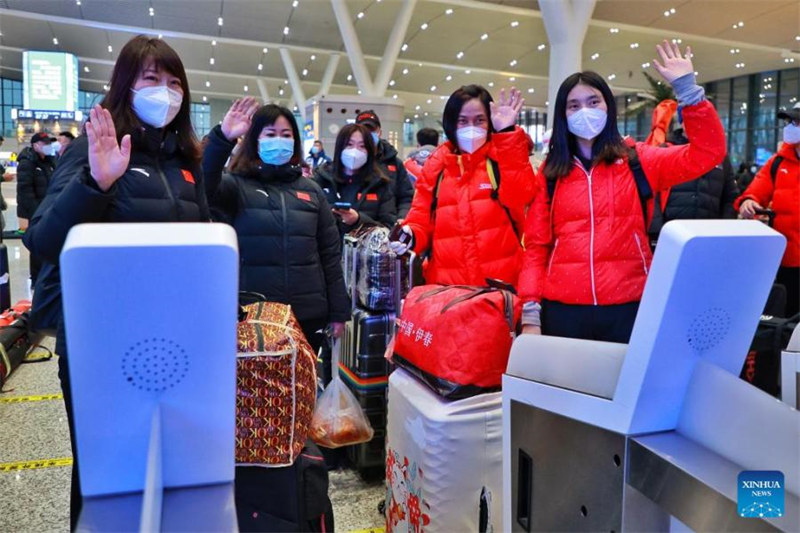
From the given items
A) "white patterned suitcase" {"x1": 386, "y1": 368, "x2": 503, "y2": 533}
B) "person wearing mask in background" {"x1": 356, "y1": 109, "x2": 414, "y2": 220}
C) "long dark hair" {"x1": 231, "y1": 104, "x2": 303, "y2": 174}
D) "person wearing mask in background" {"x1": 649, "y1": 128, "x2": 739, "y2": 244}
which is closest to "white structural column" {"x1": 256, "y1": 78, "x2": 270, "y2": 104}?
"person wearing mask in background" {"x1": 356, "y1": 109, "x2": 414, "y2": 220}

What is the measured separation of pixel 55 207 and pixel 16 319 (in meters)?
4.11

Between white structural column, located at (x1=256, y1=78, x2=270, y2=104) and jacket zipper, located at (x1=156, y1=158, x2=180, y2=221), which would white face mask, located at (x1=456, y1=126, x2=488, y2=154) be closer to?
jacket zipper, located at (x1=156, y1=158, x2=180, y2=221)

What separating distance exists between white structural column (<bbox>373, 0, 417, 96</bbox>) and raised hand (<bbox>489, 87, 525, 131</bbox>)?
42.3ft

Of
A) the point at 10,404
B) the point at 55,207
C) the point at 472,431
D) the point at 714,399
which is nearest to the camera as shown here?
the point at 714,399

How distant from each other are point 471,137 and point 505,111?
160 mm

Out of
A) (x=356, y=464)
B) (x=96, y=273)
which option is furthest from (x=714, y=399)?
(x=356, y=464)

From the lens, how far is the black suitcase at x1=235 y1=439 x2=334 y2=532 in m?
1.53

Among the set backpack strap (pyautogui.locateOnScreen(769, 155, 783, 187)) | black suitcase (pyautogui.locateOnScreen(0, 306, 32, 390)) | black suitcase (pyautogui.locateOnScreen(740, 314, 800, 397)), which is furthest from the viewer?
black suitcase (pyautogui.locateOnScreen(0, 306, 32, 390))

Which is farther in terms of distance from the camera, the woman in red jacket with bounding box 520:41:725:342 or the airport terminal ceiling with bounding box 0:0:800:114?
the airport terminal ceiling with bounding box 0:0:800:114

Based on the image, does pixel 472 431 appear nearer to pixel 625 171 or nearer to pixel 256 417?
pixel 256 417

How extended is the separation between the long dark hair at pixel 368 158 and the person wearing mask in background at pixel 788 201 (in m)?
2.17

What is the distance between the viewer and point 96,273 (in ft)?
2.33

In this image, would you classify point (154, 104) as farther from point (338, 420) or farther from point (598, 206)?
point (338, 420)

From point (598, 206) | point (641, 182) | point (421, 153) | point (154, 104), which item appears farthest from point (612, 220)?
point (421, 153)
